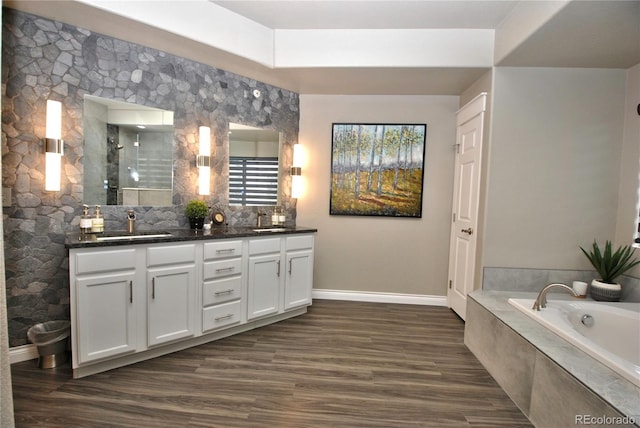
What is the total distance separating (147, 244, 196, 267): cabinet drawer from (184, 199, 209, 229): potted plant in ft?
1.45

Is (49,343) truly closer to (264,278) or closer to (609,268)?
(264,278)

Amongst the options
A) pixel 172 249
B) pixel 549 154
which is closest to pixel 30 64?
pixel 172 249

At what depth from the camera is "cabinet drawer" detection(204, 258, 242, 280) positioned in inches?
100

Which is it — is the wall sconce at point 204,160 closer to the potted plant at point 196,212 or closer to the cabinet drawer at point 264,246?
the potted plant at point 196,212

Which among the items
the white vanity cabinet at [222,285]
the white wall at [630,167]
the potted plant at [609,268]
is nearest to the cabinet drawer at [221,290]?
the white vanity cabinet at [222,285]

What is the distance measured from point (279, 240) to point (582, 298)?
2.54 meters

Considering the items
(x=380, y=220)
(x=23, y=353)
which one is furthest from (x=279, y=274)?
(x=23, y=353)

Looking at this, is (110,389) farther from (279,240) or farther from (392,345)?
(392,345)

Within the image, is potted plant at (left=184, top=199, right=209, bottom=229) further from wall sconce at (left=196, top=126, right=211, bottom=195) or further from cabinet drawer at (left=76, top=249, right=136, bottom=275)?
cabinet drawer at (left=76, top=249, right=136, bottom=275)

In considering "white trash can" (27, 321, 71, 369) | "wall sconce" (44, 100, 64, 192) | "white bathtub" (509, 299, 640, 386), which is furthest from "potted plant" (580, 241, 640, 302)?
"wall sconce" (44, 100, 64, 192)

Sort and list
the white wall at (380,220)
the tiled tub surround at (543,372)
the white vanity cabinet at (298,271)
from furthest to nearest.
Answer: the white wall at (380,220), the white vanity cabinet at (298,271), the tiled tub surround at (543,372)

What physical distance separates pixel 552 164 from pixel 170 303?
3.31m

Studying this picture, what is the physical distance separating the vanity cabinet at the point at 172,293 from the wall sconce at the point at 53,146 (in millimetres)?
611

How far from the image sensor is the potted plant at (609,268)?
242 centimetres
